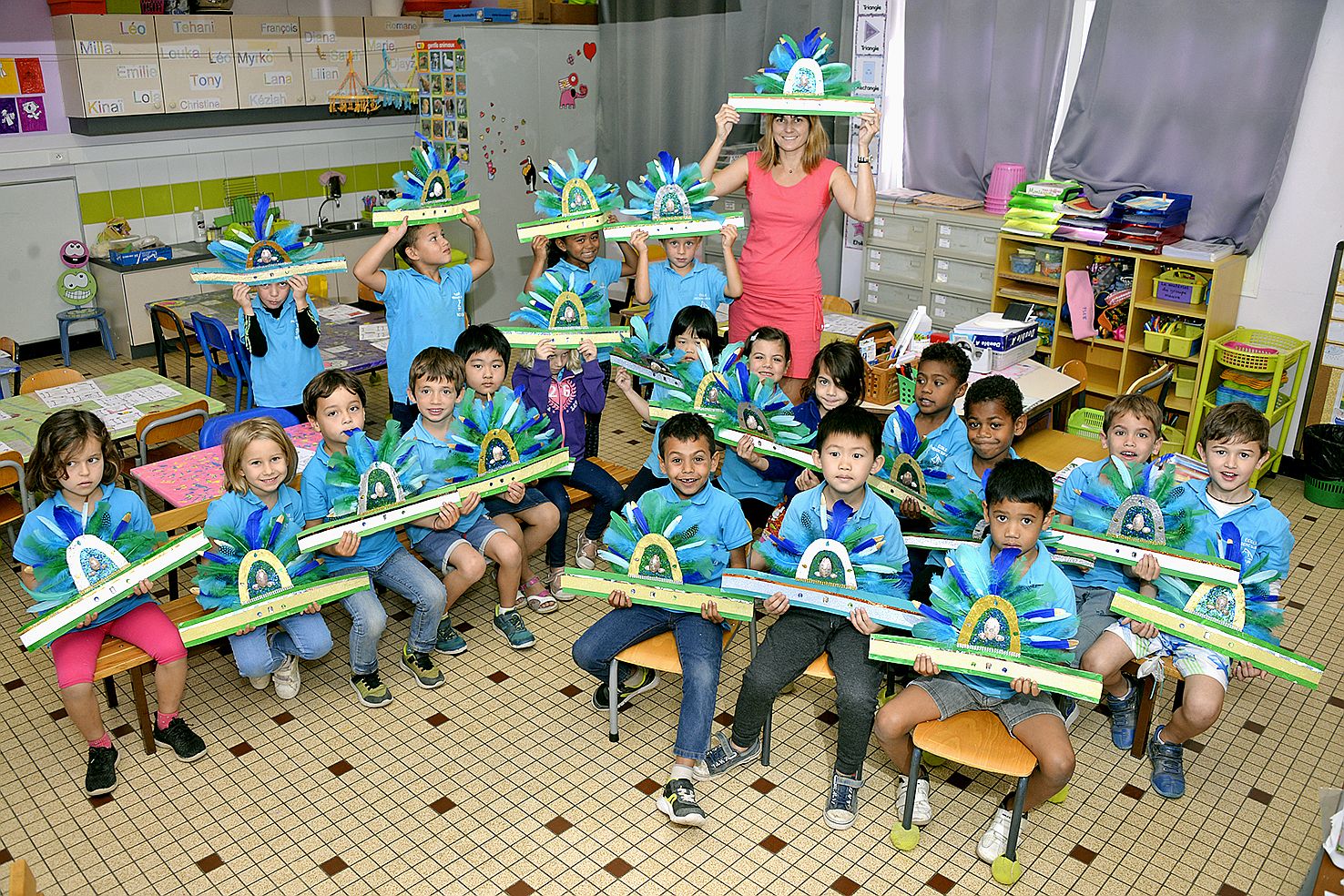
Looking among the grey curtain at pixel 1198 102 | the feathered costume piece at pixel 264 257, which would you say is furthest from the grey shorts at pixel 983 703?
the grey curtain at pixel 1198 102

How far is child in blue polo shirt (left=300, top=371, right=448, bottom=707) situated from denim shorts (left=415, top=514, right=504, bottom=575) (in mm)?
75

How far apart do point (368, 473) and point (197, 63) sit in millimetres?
5145

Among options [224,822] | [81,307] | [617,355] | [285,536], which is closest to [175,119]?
[81,307]

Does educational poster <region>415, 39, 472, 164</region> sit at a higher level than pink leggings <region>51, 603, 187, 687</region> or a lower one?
higher

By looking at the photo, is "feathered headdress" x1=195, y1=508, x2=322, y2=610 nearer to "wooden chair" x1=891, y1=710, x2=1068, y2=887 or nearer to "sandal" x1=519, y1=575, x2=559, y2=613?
"sandal" x1=519, y1=575, x2=559, y2=613

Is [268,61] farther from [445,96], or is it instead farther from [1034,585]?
[1034,585]

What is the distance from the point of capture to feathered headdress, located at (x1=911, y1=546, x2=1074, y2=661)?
296 cm

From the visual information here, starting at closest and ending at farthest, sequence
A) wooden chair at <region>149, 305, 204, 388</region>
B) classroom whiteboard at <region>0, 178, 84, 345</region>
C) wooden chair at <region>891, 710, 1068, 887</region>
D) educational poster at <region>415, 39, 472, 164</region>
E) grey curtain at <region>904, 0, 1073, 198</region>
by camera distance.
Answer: wooden chair at <region>891, 710, 1068, 887</region>, grey curtain at <region>904, 0, 1073, 198</region>, wooden chair at <region>149, 305, 204, 388</region>, classroom whiteboard at <region>0, 178, 84, 345</region>, educational poster at <region>415, 39, 472, 164</region>

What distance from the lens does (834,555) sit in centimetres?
323

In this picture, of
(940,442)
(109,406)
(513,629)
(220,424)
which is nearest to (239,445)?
(220,424)

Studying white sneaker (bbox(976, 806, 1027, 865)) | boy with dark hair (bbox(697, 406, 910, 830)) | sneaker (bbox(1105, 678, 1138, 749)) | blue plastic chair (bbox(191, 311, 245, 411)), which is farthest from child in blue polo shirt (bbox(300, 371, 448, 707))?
sneaker (bbox(1105, 678, 1138, 749))

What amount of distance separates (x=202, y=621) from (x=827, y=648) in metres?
1.99

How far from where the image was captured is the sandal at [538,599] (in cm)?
443

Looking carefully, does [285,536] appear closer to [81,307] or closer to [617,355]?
[617,355]
